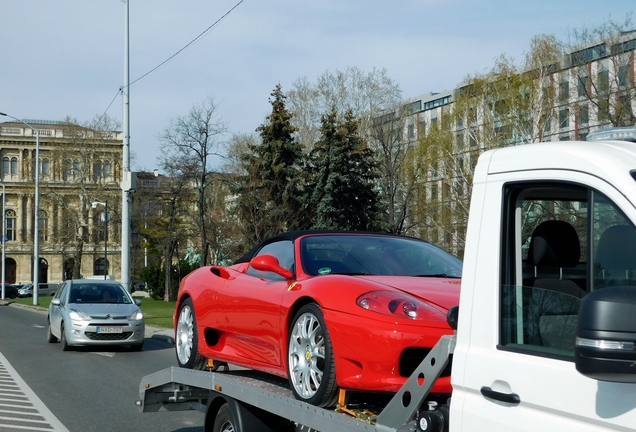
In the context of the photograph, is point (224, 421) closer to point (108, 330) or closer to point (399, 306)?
point (399, 306)

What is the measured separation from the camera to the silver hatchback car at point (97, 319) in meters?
18.6

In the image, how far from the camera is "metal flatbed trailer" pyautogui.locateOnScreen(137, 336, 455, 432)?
3729 millimetres

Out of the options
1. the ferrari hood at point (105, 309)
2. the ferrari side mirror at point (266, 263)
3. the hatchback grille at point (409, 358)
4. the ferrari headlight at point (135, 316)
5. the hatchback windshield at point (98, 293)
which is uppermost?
the ferrari side mirror at point (266, 263)

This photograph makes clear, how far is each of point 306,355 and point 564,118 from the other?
131 feet

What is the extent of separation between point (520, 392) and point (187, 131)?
46.1 metres

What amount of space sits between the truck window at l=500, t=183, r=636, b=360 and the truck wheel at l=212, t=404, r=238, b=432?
8.47 feet

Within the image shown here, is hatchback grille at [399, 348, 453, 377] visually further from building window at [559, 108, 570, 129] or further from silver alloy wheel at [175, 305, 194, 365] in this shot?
building window at [559, 108, 570, 129]

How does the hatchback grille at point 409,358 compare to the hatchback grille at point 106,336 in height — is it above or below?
above

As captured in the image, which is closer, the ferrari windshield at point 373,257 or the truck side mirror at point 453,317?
the truck side mirror at point 453,317

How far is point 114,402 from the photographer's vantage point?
11031 millimetres

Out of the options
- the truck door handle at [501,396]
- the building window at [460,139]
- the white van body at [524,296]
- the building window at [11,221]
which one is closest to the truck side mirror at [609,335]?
the white van body at [524,296]

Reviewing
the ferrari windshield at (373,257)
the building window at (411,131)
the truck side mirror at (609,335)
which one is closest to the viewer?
the truck side mirror at (609,335)

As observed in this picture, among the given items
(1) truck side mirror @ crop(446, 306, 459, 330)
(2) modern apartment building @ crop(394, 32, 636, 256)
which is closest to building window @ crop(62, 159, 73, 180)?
(2) modern apartment building @ crop(394, 32, 636, 256)

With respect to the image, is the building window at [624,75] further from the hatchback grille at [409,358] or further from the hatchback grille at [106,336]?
the hatchback grille at [409,358]
